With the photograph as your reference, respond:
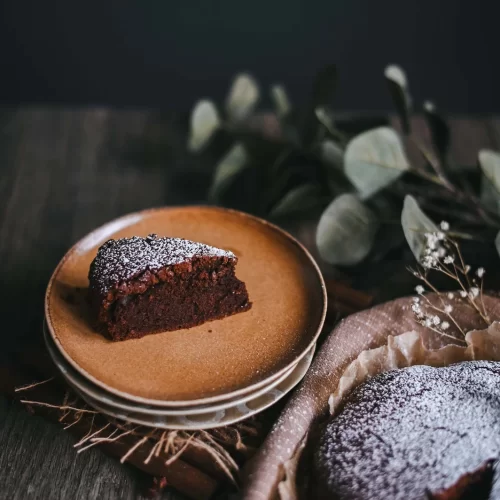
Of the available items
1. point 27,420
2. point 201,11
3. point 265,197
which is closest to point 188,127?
point 201,11

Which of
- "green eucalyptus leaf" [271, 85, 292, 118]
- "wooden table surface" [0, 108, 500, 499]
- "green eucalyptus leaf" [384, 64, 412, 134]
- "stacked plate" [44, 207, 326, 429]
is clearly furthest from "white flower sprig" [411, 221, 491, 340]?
"green eucalyptus leaf" [271, 85, 292, 118]

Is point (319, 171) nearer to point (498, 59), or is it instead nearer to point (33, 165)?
point (33, 165)

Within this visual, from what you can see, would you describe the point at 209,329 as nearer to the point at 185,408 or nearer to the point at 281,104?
the point at 185,408

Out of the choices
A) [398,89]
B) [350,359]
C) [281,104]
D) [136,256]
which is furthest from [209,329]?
[281,104]

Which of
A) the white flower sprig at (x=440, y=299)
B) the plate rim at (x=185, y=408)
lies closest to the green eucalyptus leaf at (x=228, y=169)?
the white flower sprig at (x=440, y=299)

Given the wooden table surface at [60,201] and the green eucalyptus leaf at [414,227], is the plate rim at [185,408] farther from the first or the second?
the green eucalyptus leaf at [414,227]

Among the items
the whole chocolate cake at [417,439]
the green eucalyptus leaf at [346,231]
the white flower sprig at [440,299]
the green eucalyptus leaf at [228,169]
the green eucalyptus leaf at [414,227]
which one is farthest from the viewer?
the green eucalyptus leaf at [228,169]
